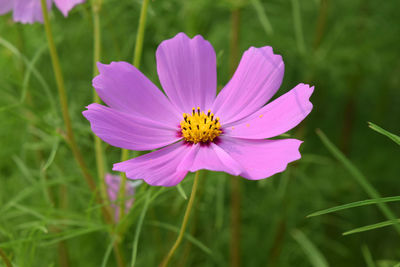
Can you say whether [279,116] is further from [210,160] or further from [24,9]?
[24,9]

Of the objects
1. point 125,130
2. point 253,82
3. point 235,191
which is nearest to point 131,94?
point 125,130

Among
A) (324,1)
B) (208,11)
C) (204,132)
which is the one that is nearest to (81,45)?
(208,11)

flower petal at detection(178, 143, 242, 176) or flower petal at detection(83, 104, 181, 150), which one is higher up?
flower petal at detection(83, 104, 181, 150)

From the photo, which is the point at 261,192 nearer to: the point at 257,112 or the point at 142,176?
the point at 257,112

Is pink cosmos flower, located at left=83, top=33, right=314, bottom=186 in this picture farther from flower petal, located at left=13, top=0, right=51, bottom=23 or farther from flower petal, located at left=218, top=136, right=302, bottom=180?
flower petal, located at left=13, top=0, right=51, bottom=23

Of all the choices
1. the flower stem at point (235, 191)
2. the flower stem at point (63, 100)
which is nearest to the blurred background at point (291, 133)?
the flower stem at point (235, 191)

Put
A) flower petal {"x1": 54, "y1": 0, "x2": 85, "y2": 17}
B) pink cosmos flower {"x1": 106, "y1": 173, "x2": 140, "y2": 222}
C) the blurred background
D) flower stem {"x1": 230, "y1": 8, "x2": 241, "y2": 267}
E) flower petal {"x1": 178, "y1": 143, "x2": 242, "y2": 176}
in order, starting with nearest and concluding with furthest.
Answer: flower petal {"x1": 178, "y1": 143, "x2": 242, "y2": 176}
flower petal {"x1": 54, "y1": 0, "x2": 85, "y2": 17}
pink cosmos flower {"x1": 106, "y1": 173, "x2": 140, "y2": 222}
flower stem {"x1": 230, "y1": 8, "x2": 241, "y2": 267}
the blurred background

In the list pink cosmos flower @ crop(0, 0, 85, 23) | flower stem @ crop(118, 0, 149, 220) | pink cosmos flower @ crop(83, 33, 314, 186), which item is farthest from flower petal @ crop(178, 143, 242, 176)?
pink cosmos flower @ crop(0, 0, 85, 23)
